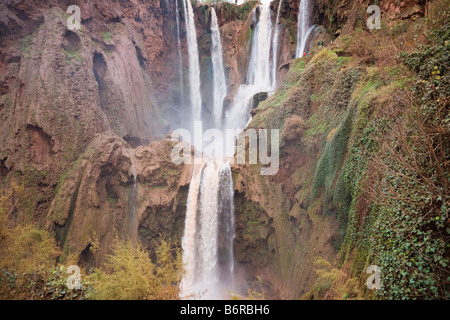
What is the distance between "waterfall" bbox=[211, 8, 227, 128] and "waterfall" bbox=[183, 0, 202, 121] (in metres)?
2.10

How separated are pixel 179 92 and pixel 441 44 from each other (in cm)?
2737

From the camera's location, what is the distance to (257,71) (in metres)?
25.1

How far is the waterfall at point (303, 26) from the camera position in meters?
20.5

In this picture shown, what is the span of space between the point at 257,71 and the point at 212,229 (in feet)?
58.8

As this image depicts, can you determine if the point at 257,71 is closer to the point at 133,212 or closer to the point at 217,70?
the point at 217,70

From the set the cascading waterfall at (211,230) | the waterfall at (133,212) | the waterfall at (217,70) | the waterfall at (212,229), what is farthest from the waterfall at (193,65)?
the waterfall at (212,229)

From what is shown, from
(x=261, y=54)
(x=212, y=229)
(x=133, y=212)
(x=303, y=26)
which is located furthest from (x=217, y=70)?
(x=212, y=229)

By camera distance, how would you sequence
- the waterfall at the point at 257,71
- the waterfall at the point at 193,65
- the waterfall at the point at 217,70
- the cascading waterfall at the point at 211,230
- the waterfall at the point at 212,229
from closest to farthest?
the cascading waterfall at the point at 211,230 < the waterfall at the point at 212,229 < the waterfall at the point at 257,71 < the waterfall at the point at 217,70 < the waterfall at the point at 193,65

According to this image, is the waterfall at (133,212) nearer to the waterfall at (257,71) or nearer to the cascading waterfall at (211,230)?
the cascading waterfall at (211,230)

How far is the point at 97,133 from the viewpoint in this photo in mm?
16859

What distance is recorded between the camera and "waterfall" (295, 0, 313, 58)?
20.5 meters

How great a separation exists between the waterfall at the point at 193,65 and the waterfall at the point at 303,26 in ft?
44.1

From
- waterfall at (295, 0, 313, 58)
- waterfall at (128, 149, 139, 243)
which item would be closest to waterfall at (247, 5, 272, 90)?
waterfall at (295, 0, 313, 58)
